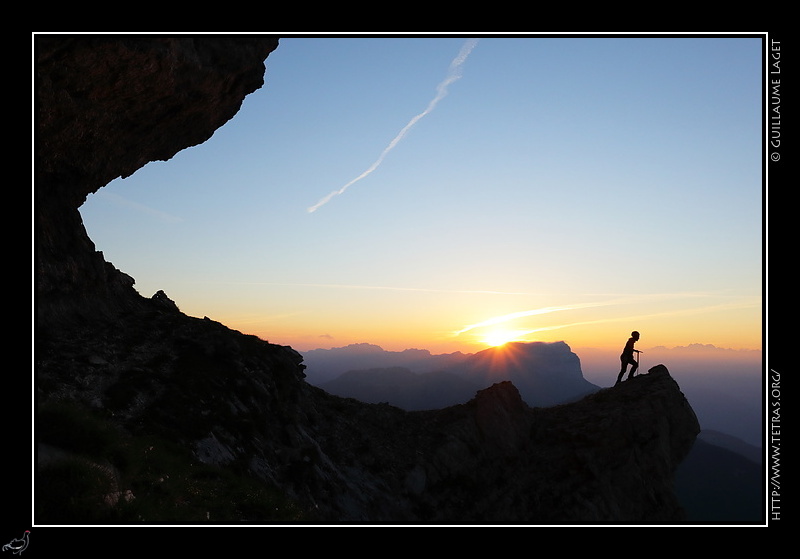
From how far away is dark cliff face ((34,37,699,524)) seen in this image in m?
20.9

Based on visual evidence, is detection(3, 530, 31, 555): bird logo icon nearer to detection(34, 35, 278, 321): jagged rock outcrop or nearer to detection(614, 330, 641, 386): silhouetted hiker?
detection(34, 35, 278, 321): jagged rock outcrop

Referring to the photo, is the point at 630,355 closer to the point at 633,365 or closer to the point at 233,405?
the point at 633,365

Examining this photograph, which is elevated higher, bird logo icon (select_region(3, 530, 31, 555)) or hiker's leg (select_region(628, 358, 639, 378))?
bird logo icon (select_region(3, 530, 31, 555))

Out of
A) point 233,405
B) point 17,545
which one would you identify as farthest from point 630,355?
point 17,545

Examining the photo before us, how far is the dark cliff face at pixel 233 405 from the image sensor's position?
2088cm

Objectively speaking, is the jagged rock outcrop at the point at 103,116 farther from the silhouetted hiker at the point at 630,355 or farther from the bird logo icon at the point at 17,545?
the silhouetted hiker at the point at 630,355

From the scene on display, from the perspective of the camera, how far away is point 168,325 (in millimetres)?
30281

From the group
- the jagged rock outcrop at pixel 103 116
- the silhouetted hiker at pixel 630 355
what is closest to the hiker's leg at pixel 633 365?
the silhouetted hiker at pixel 630 355

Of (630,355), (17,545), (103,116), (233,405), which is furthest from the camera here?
(630,355)

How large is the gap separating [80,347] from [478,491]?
24783mm

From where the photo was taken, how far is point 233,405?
24.9 metres

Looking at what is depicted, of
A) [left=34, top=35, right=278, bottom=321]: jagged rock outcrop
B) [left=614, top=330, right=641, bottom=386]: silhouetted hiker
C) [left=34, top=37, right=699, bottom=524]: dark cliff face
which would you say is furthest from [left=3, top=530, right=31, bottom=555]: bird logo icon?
[left=614, top=330, right=641, bottom=386]: silhouetted hiker

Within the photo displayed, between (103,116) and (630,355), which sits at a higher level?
(103,116)

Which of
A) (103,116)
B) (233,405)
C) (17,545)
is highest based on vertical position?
(103,116)
